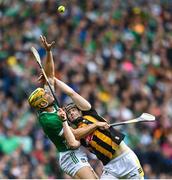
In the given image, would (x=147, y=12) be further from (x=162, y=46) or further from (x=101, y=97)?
(x=101, y=97)

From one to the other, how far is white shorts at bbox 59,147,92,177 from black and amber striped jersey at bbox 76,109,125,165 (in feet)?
0.54

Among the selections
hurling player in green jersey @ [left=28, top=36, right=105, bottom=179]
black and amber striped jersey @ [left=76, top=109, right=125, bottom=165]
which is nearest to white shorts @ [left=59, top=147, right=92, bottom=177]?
hurling player in green jersey @ [left=28, top=36, right=105, bottom=179]

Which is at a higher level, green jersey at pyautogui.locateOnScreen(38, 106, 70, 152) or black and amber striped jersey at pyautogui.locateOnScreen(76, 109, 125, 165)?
green jersey at pyautogui.locateOnScreen(38, 106, 70, 152)

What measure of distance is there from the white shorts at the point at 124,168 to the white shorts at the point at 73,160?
1.19 feet

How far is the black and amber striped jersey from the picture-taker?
1288cm

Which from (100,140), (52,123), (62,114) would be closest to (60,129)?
(52,123)

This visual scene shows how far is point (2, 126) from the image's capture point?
56.5ft

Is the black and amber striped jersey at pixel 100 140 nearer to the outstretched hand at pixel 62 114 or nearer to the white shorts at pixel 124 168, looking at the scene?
the white shorts at pixel 124 168

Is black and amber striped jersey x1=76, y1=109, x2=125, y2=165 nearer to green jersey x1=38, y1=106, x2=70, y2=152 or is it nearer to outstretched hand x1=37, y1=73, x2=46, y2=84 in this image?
green jersey x1=38, y1=106, x2=70, y2=152

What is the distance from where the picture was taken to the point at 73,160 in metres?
13.0

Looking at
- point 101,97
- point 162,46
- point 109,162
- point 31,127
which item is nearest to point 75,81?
point 101,97

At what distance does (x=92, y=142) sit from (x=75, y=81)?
6.43m

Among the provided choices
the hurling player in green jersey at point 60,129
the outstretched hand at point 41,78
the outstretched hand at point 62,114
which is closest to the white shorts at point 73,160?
the hurling player in green jersey at point 60,129

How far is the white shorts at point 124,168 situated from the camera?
1305cm
